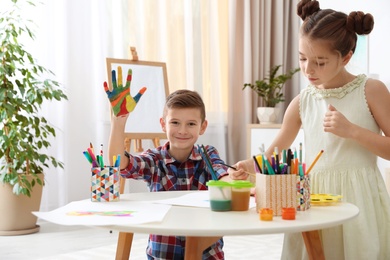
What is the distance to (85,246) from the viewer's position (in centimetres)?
302

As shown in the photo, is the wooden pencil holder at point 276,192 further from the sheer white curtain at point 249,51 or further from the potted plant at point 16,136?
the sheer white curtain at point 249,51

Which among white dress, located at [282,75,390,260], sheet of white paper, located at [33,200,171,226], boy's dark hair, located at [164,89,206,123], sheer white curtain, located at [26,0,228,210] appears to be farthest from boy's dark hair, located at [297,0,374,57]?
sheer white curtain, located at [26,0,228,210]

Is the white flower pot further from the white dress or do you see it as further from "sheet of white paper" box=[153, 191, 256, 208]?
"sheet of white paper" box=[153, 191, 256, 208]

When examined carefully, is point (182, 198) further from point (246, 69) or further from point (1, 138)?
point (246, 69)

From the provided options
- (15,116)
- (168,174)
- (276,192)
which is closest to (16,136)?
(15,116)

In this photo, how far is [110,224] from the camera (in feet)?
3.36

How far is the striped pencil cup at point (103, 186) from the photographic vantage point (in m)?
1.36

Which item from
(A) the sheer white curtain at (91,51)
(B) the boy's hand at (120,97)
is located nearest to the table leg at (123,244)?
(B) the boy's hand at (120,97)

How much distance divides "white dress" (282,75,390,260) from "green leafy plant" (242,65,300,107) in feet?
9.09

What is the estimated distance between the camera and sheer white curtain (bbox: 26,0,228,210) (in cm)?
370

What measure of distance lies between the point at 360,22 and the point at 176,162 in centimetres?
67

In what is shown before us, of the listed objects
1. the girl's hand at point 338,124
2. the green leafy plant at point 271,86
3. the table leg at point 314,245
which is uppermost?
the green leafy plant at point 271,86

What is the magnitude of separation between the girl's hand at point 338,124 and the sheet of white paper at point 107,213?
0.50m

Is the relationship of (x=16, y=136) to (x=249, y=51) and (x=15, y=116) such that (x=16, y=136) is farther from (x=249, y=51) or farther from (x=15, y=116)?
(x=249, y=51)
